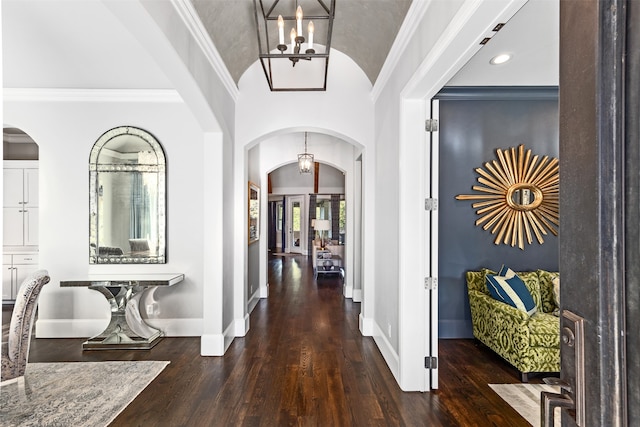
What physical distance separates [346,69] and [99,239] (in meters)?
3.59

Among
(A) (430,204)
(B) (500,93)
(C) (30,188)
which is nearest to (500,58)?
(B) (500,93)

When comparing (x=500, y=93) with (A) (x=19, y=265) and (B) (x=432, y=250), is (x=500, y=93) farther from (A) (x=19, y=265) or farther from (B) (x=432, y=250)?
(A) (x=19, y=265)

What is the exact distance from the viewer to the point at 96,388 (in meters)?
2.96

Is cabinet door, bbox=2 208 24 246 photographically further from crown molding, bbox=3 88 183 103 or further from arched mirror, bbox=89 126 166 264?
arched mirror, bbox=89 126 166 264

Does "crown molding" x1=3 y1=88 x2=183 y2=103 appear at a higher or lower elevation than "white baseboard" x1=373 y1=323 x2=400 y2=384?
higher

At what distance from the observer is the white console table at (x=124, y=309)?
3.84 m

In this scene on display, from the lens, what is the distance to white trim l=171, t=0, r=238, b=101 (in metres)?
2.48

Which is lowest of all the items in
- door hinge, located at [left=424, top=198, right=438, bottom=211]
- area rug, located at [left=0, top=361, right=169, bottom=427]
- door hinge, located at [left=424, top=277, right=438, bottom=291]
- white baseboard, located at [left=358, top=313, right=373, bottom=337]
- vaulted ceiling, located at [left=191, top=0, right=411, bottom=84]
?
area rug, located at [left=0, top=361, right=169, bottom=427]

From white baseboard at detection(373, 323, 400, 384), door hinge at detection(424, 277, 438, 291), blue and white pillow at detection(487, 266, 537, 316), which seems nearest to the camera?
door hinge at detection(424, 277, 438, 291)

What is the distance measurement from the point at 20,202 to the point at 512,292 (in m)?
6.86

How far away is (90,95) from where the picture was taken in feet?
13.9

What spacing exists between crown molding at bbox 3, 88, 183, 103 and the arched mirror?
1.24ft

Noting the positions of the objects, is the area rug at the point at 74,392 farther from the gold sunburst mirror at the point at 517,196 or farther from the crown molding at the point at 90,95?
the gold sunburst mirror at the point at 517,196

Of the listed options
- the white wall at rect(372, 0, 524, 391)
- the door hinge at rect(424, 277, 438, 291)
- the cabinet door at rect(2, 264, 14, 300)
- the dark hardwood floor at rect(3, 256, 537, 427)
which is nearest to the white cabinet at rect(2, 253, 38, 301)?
the cabinet door at rect(2, 264, 14, 300)
